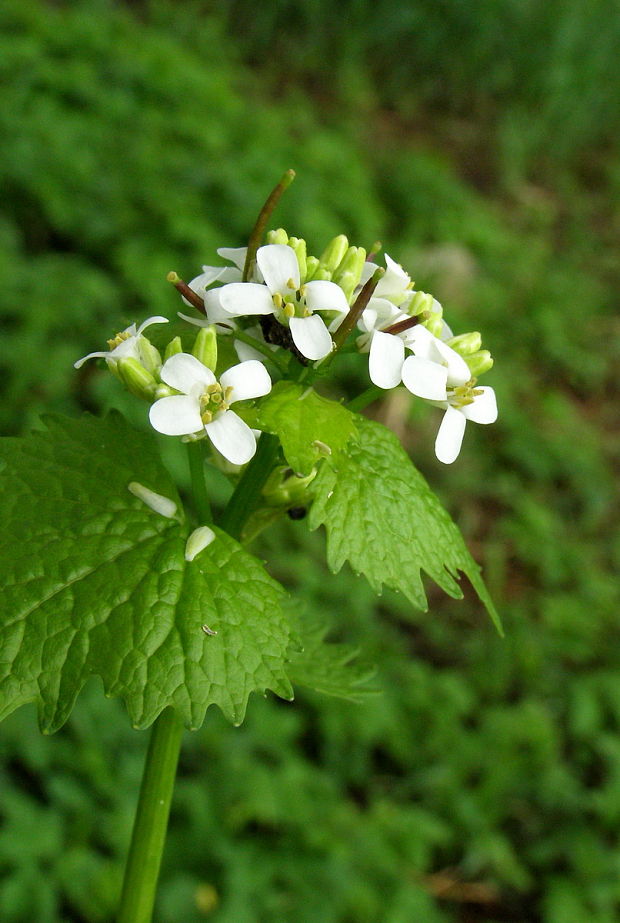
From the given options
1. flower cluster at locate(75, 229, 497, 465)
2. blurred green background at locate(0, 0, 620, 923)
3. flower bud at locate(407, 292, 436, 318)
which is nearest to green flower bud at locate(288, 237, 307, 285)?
flower cluster at locate(75, 229, 497, 465)

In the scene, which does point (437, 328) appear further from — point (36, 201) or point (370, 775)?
point (36, 201)

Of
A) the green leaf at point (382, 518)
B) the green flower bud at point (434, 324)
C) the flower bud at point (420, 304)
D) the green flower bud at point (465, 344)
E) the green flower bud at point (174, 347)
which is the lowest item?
the green leaf at point (382, 518)

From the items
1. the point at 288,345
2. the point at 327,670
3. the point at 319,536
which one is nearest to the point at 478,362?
the point at 288,345

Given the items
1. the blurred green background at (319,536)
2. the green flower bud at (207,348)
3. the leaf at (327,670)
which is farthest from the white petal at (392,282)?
the leaf at (327,670)

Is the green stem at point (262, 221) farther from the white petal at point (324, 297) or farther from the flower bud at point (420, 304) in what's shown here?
the flower bud at point (420, 304)

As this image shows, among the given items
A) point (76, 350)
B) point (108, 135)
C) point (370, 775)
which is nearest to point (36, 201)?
point (108, 135)
